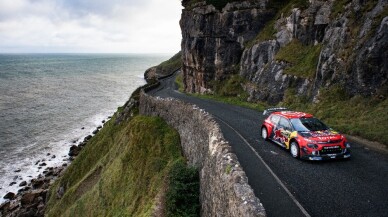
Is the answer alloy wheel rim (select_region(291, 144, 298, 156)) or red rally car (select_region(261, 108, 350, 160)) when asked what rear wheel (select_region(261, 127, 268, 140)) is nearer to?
red rally car (select_region(261, 108, 350, 160))

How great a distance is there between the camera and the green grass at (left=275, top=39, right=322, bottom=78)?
101 feet

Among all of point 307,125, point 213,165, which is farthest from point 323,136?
point 213,165

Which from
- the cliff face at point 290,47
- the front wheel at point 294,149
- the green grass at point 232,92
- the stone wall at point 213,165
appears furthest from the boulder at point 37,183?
the front wheel at point 294,149

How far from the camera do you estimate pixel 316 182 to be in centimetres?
1284

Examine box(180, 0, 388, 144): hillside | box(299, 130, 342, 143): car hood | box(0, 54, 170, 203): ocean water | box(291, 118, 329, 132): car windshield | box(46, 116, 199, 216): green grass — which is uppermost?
box(180, 0, 388, 144): hillside

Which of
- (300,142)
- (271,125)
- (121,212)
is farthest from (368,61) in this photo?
(121,212)

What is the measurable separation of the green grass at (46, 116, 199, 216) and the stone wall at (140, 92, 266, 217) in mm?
1654

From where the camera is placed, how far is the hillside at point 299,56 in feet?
73.2

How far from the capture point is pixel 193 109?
70.9ft

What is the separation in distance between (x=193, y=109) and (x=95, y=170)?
610 inches

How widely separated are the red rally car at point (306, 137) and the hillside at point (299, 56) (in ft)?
13.2

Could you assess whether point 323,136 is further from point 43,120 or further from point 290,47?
point 43,120

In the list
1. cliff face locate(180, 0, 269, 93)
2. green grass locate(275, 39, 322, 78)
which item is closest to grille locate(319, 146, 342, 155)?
green grass locate(275, 39, 322, 78)

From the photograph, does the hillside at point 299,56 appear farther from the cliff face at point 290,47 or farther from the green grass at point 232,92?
the green grass at point 232,92
